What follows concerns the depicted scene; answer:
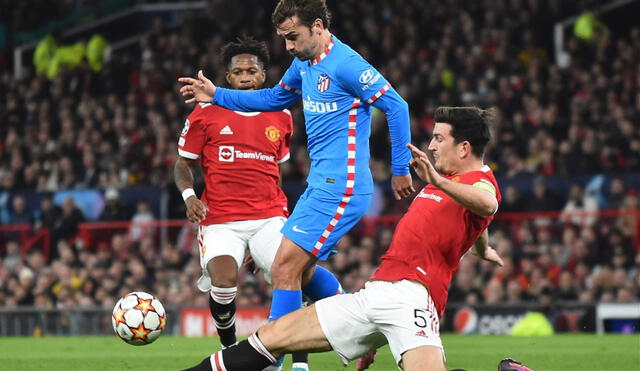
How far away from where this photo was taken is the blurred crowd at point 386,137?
53.2ft

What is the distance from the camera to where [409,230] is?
21.1ft

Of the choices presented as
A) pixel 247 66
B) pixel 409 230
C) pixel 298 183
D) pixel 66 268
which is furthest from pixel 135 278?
pixel 409 230

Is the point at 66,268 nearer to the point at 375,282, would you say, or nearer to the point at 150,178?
the point at 150,178

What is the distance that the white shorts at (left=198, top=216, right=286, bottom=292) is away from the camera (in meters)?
8.60

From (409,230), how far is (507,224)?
34.8 ft

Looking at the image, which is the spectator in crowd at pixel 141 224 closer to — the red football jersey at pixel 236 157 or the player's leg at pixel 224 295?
the red football jersey at pixel 236 157

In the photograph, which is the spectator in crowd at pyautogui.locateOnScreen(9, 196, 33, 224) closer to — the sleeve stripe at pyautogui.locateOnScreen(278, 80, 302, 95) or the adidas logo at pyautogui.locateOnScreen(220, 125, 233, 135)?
the adidas logo at pyautogui.locateOnScreen(220, 125, 233, 135)

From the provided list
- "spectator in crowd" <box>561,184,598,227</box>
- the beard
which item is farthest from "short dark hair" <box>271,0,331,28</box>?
"spectator in crowd" <box>561,184,598,227</box>

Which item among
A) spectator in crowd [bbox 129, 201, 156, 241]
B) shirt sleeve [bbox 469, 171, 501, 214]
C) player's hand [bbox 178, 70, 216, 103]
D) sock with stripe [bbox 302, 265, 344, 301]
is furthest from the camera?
spectator in crowd [bbox 129, 201, 156, 241]

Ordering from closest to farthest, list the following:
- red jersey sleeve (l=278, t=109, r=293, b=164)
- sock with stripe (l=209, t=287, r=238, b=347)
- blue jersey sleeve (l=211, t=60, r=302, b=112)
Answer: blue jersey sleeve (l=211, t=60, r=302, b=112) < sock with stripe (l=209, t=287, r=238, b=347) < red jersey sleeve (l=278, t=109, r=293, b=164)

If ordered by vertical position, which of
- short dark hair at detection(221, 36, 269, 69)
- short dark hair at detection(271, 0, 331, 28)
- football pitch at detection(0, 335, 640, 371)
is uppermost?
short dark hair at detection(271, 0, 331, 28)

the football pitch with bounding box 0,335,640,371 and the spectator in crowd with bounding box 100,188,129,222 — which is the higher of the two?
the spectator in crowd with bounding box 100,188,129,222

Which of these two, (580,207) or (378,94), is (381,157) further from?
(378,94)

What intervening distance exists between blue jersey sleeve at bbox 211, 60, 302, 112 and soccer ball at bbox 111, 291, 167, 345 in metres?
1.44
